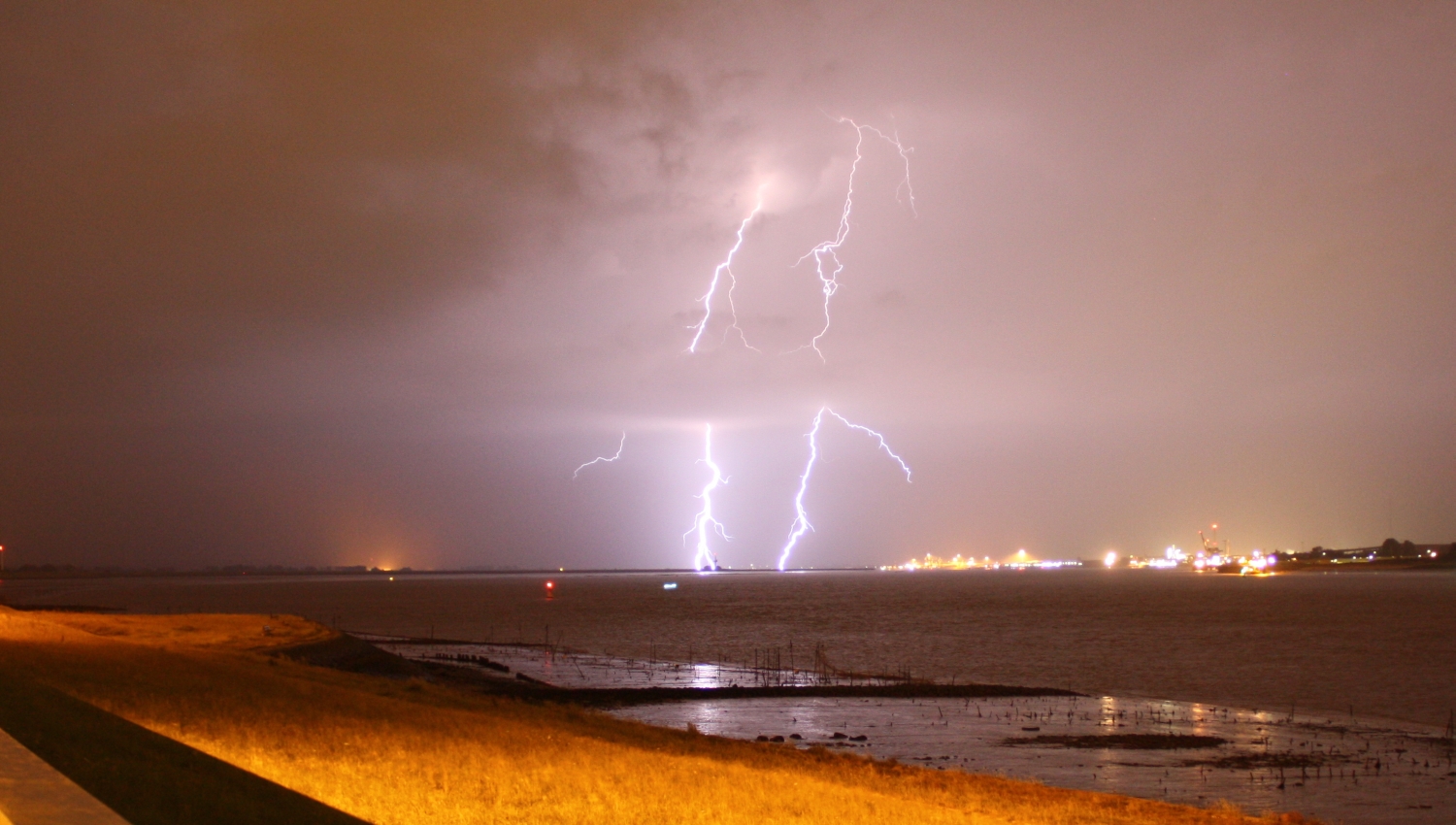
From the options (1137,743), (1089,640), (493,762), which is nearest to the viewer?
(493,762)

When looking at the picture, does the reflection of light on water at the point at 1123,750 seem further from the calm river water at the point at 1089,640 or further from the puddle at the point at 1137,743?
the calm river water at the point at 1089,640

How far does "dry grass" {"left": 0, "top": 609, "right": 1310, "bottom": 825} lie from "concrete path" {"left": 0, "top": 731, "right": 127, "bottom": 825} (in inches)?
287

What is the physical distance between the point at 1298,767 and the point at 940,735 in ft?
33.6

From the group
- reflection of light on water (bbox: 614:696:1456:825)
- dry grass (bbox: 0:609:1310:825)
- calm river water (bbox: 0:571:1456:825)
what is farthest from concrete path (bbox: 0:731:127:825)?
calm river water (bbox: 0:571:1456:825)

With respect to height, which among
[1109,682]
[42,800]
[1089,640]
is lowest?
[1089,640]

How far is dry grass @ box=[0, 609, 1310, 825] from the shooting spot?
575 inches

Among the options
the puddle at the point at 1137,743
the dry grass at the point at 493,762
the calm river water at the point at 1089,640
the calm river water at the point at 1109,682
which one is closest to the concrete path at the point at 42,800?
the dry grass at the point at 493,762

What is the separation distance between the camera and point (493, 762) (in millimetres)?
17453

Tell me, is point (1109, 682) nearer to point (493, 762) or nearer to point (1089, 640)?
point (1089, 640)

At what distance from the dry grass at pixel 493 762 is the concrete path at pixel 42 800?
7.29 metres

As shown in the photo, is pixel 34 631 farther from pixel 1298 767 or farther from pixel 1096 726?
pixel 1298 767

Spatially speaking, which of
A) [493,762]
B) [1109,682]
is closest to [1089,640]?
[1109,682]

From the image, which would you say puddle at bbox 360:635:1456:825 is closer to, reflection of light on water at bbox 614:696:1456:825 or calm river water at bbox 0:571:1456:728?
reflection of light on water at bbox 614:696:1456:825

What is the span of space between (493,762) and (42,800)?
12.6 meters
